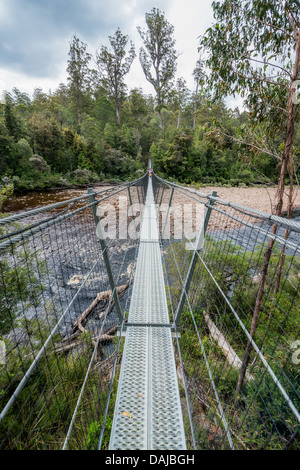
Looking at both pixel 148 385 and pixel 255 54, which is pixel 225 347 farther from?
pixel 255 54

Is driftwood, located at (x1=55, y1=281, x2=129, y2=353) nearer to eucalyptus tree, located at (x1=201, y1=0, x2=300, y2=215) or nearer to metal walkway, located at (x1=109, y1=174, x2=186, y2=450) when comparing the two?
metal walkway, located at (x1=109, y1=174, x2=186, y2=450)

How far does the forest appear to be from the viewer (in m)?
2.69

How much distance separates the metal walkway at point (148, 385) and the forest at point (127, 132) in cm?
226

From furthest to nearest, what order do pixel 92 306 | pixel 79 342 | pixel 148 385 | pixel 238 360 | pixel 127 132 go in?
pixel 127 132 → pixel 92 306 → pixel 79 342 → pixel 238 360 → pixel 148 385

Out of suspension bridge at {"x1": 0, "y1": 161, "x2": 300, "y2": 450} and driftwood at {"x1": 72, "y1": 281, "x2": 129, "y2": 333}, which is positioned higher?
suspension bridge at {"x1": 0, "y1": 161, "x2": 300, "y2": 450}

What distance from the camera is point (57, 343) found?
2406 mm

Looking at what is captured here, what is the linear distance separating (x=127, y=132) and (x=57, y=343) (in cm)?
1991

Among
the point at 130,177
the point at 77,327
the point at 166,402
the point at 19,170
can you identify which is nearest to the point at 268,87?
the point at 166,402

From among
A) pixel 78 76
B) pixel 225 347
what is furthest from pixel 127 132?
pixel 225 347

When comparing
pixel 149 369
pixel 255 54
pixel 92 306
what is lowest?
pixel 92 306

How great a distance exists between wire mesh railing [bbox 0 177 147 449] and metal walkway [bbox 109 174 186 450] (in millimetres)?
105

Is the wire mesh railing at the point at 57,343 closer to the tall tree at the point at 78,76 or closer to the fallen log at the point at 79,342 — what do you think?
the fallen log at the point at 79,342

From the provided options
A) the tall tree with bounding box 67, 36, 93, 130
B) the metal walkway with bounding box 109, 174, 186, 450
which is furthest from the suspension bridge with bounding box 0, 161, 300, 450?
the tall tree with bounding box 67, 36, 93, 130
